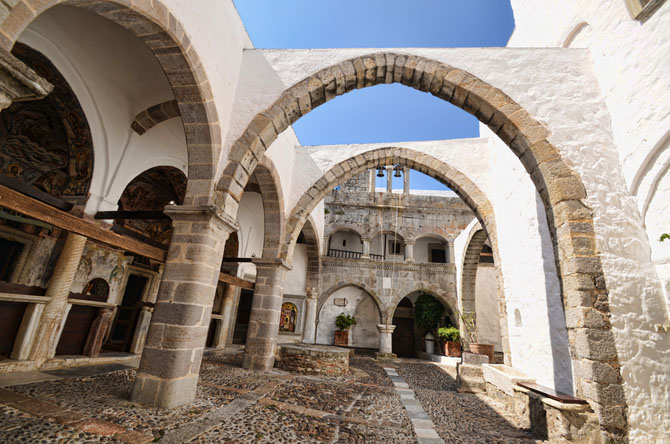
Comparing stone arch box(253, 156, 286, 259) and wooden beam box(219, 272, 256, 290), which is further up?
stone arch box(253, 156, 286, 259)

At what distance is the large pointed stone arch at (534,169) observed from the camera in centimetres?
271

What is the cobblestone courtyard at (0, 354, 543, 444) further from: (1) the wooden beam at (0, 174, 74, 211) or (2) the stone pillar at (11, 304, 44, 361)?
(1) the wooden beam at (0, 174, 74, 211)

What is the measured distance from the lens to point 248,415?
10.2 ft

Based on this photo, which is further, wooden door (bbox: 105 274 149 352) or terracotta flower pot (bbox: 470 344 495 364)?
wooden door (bbox: 105 274 149 352)

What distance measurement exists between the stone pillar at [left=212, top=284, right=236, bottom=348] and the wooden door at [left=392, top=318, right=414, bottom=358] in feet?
22.8

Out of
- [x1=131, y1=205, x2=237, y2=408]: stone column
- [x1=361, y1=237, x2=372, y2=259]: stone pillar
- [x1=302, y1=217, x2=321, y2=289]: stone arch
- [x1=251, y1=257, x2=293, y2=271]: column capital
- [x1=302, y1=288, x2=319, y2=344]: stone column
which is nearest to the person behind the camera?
[x1=131, y1=205, x2=237, y2=408]: stone column

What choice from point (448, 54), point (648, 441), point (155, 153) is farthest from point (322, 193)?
point (648, 441)

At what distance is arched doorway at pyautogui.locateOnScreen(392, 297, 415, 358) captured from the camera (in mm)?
12586

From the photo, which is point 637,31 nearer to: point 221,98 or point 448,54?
point 448,54

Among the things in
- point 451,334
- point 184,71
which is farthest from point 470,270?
point 184,71

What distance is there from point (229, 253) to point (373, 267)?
5.29 meters

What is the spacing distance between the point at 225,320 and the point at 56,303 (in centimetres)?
439

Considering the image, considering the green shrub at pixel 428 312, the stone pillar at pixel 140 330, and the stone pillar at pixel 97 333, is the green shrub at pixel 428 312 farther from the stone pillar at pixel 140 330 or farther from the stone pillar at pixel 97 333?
the stone pillar at pixel 97 333

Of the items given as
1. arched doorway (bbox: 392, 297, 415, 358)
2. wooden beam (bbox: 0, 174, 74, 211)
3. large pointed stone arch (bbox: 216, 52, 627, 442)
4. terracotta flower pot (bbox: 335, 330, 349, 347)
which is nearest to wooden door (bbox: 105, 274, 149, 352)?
wooden beam (bbox: 0, 174, 74, 211)
